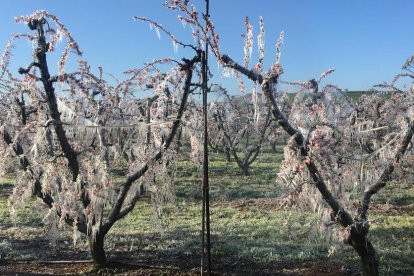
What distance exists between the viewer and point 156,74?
23.8 ft

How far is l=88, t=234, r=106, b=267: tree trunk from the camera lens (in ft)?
29.6

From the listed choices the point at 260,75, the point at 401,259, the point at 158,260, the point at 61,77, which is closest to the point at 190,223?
the point at 158,260

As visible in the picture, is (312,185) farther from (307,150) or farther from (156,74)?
(156,74)

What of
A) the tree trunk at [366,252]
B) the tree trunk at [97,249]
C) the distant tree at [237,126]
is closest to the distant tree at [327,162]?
the tree trunk at [366,252]

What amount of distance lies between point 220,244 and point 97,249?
3.26 m

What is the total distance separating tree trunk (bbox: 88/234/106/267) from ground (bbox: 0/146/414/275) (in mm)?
174

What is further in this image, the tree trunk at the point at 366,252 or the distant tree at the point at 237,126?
the distant tree at the point at 237,126

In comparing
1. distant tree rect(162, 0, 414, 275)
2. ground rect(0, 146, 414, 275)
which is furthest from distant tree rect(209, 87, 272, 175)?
distant tree rect(162, 0, 414, 275)

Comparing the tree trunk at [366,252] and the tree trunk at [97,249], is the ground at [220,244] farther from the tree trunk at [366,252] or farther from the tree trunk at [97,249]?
the tree trunk at [366,252]

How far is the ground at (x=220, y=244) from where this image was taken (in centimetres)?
920

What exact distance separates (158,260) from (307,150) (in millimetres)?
4582

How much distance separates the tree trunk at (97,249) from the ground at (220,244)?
174 millimetres

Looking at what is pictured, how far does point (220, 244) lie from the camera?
11203 millimetres

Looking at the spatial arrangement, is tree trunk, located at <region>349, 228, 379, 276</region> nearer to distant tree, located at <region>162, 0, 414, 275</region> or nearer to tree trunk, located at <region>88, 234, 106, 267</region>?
distant tree, located at <region>162, 0, 414, 275</region>
